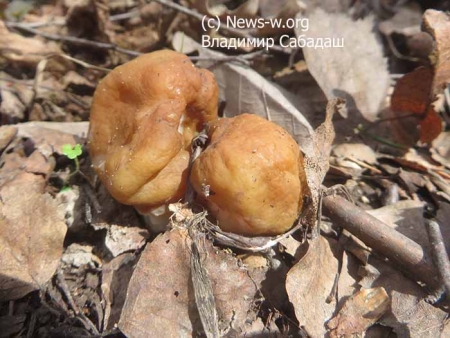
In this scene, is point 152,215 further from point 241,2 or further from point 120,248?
point 241,2

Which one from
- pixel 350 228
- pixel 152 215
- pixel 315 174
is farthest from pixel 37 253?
pixel 350 228

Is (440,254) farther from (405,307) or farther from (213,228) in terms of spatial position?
(213,228)

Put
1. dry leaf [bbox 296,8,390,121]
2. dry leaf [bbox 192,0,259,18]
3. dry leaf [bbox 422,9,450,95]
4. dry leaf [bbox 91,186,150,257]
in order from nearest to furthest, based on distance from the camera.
A: dry leaf [bbox 91,186,150,257] < dry leaf [bbox 422,9,450,95] < dry leaf [bbox 296,8,390,121] < dry leaf [bbox 192,0,259,18]

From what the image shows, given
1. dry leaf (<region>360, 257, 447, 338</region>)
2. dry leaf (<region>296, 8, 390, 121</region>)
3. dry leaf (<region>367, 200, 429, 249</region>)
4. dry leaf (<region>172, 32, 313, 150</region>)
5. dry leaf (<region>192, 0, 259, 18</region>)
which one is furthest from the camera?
dry leaf (<region>192, 0, 259, 18</region>)

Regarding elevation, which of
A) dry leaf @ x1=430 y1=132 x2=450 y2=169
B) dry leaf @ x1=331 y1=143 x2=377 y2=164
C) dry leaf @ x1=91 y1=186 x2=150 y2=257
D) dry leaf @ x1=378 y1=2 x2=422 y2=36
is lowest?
dry leaf @ x1=91 y1=186 x2=150 y2=257

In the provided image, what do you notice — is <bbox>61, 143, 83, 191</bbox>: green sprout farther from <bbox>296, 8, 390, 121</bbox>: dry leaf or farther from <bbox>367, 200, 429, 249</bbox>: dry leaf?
<bbox>367, 200, 429, 249</bbox>: dry leaf

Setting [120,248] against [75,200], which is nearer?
[120,248]

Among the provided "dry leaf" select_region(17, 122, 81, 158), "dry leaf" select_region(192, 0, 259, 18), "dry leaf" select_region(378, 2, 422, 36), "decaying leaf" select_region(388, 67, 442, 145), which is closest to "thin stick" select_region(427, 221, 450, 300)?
"decaying leaf" select_region(388, 67, 442, 145)
